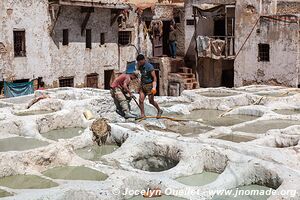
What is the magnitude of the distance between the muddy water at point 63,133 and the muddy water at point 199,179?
4.46 metres

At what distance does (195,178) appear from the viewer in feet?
32.2

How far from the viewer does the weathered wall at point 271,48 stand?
25844 millimetres

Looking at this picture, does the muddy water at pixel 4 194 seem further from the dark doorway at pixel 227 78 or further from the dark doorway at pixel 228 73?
the dark doorway at pixel 227 78

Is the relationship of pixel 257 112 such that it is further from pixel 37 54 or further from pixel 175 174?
pixel 37 54

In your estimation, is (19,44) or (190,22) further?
(190,22)

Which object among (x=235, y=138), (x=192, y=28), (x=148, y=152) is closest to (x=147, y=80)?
(x=148, y=152)

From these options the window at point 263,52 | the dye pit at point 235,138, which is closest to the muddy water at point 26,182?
the dye pit at point 235,138

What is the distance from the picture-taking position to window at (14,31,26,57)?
26328 mm

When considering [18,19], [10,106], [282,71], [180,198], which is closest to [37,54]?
[18,19]

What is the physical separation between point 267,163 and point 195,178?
1.56 metres

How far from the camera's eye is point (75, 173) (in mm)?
9883

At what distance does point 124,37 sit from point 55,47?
6425 mm

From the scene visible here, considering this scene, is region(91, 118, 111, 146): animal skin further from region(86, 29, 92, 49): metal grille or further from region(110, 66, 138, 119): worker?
region(86, 29, 92, 49): metal grille

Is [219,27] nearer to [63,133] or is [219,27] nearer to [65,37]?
[65,37]
